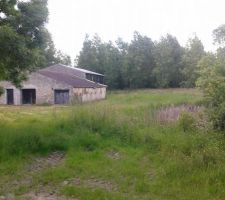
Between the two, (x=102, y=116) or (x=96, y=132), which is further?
(x=102, y=116)

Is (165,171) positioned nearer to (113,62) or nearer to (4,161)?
(4,161)

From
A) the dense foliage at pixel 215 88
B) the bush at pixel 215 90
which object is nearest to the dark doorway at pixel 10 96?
the dense foliage at pixel 215 88

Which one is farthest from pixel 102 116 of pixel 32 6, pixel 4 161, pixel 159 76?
pixel 159 76

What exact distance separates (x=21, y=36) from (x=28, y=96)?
1269 inches

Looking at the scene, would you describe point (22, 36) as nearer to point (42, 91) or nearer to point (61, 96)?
point (61, 96)

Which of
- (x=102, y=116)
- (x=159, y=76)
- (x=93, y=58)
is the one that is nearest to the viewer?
(x=102, y=116)

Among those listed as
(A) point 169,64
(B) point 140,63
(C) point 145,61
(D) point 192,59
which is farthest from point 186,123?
(C) point 145,61

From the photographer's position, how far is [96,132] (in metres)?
13.5

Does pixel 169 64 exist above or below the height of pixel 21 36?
above

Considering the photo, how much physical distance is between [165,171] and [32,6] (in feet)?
30.8

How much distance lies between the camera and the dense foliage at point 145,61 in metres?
61.8

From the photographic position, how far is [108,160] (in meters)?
10.9

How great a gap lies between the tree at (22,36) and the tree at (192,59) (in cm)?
4579

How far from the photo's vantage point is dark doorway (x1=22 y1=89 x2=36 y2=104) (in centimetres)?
4491
